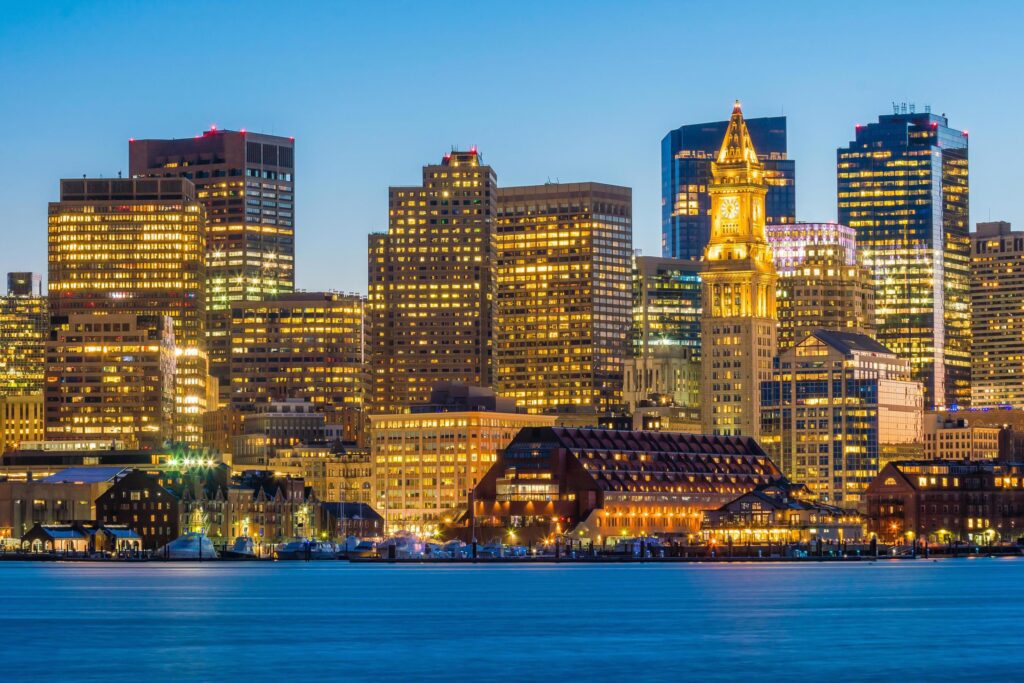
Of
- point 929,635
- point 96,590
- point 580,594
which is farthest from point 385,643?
point 96,590

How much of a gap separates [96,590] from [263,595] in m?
19.4

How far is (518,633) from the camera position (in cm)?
12631

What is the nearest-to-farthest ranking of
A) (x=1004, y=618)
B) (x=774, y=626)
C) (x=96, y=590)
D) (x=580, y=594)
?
(x=774, y=626) < (x=1004, y=618) < (x=580, y=594) < (x=96, y=590)

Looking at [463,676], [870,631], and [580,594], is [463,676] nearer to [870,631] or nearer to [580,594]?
[870,631]

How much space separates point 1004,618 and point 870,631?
17.2 m

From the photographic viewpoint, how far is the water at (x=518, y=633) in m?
104

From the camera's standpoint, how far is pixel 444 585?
641 ft

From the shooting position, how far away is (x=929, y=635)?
12481cm

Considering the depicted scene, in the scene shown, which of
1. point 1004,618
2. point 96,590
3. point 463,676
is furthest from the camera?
A: point 96,590

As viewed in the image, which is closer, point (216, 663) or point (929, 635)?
point (216, 663)

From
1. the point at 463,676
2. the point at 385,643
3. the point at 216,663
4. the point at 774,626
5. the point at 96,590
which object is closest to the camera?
the point at 463,676

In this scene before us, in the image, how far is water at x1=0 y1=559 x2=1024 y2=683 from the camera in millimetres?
104062

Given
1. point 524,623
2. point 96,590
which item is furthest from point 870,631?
point 96,590

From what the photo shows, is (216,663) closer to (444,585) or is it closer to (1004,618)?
(1004,618)
